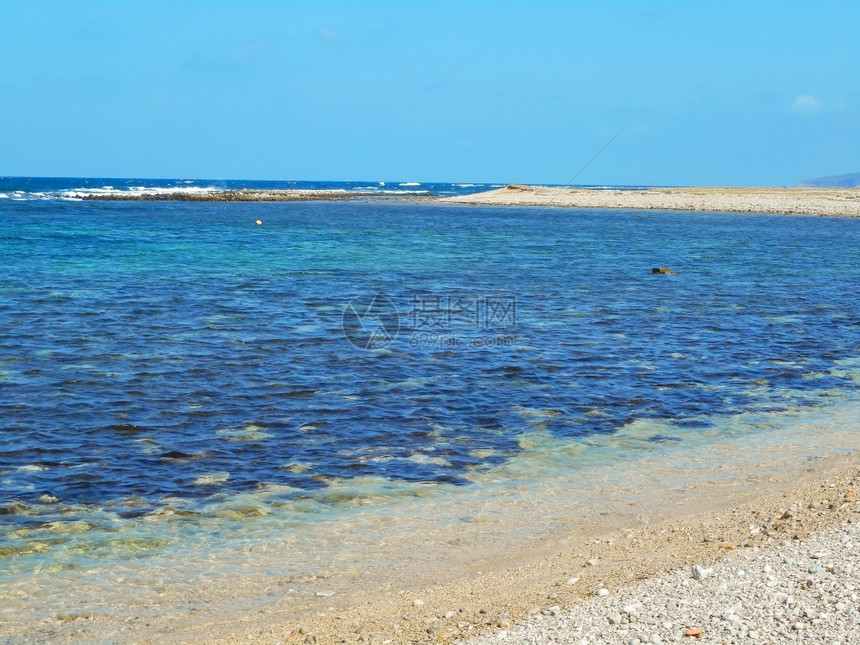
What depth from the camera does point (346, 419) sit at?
1290 cm

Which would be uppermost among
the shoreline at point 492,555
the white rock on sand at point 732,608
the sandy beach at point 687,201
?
the sandy beach at point 687,201

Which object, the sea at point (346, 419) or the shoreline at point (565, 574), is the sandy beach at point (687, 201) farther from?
the shoreline at point (565, 574)

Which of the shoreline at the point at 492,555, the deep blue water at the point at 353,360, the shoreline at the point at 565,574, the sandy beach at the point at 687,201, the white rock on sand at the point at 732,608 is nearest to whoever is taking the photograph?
the white rock on sand at the point at 732,608

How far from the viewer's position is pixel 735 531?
8734 mm

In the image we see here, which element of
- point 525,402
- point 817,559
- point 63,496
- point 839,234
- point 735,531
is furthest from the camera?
point 839,234

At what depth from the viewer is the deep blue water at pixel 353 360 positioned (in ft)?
35.9

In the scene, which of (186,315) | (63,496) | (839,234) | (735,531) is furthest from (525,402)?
(839,234)

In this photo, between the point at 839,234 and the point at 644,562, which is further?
the point at 839,234

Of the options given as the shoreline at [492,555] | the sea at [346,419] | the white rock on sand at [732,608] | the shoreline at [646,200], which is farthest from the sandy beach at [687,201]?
the white rock on sand at [732,608]

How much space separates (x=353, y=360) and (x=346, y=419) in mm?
4065

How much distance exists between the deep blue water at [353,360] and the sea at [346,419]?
0.07 meters

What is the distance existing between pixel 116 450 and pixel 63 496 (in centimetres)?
155

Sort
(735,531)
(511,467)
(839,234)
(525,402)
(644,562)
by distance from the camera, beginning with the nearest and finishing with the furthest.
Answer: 1. (644,562)
2. (735,531)
3. (511,467)
4. (525,402)
5. (839,234)

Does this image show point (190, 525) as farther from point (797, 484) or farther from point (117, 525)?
point (797, 484)
